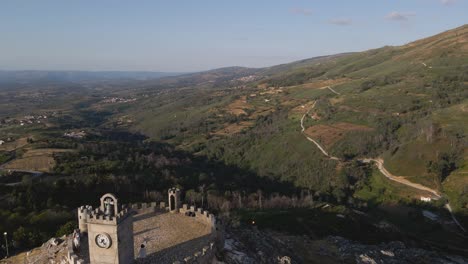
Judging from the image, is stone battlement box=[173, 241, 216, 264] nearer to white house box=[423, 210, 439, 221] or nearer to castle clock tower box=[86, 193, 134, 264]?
castle clock tower box=[86, 193, 134, 264]

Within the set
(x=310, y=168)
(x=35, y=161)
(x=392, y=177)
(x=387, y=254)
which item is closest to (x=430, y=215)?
(x=392, y=177)

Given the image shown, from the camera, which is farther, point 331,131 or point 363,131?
point 331,131

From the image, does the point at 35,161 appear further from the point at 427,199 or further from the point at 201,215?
the point at 427,199

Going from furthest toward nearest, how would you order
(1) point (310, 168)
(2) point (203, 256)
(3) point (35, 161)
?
1. (1) point (310, 168)
2. (3) point (35, 161)
3. (2) point (203, 256)

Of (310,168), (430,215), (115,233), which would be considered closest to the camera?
(115,233)

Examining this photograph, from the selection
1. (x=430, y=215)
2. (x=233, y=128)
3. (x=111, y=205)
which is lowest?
(x=430, y=215)

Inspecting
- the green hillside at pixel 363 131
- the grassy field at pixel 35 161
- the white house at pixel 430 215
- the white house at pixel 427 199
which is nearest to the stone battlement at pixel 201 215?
the white house at pixel 430 215

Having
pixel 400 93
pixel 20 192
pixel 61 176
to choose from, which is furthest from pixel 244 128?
pixel 20 192
